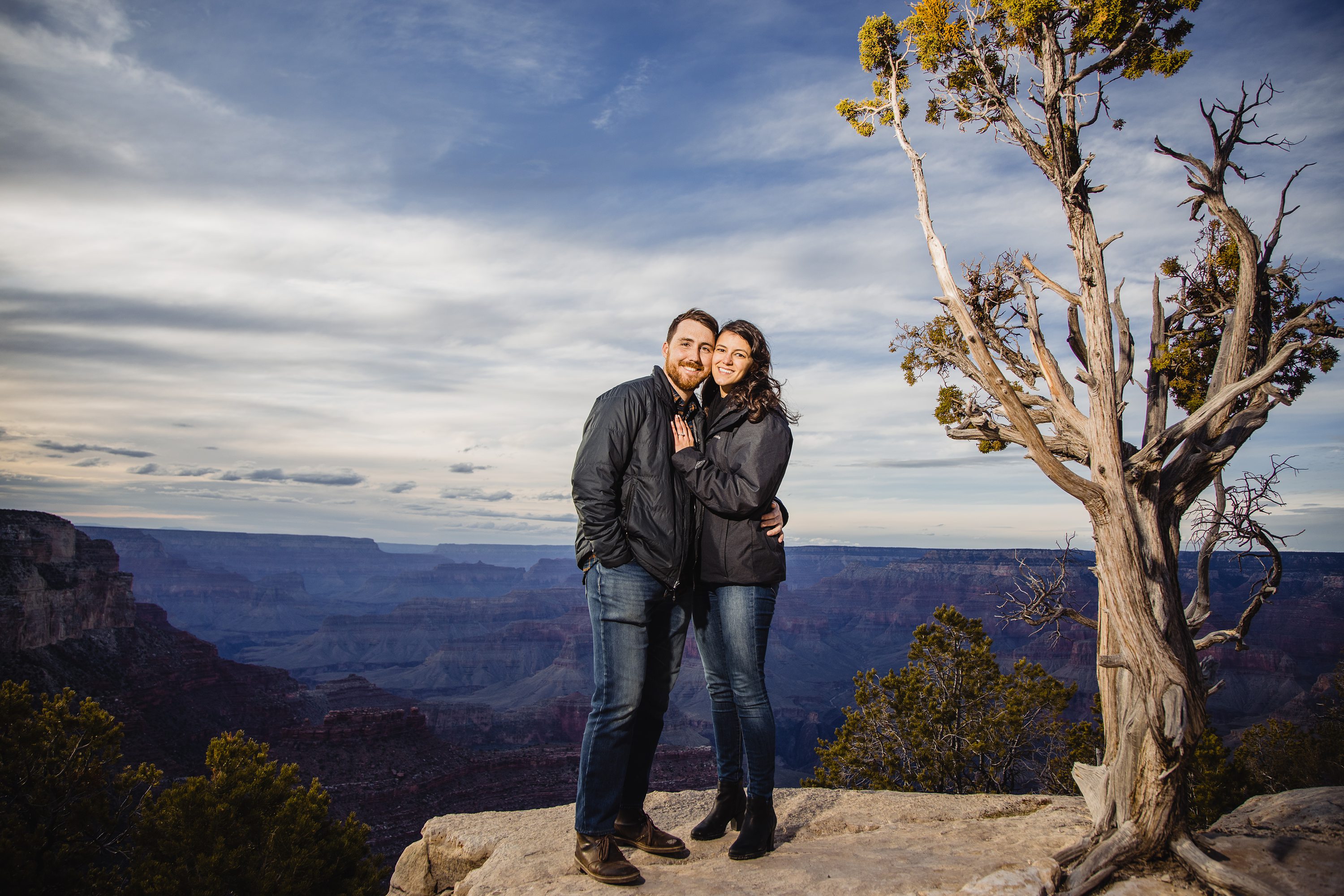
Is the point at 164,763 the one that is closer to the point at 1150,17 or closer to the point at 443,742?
the point at 443,742

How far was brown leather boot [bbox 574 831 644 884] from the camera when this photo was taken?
366cm

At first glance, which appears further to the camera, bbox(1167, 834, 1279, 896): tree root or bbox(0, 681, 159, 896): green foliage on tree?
bbox(0, 681, 159, 896): green foliage on tree

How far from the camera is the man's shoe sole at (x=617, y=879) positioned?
3.64 m

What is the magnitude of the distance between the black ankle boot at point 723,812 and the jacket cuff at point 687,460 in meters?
1.95

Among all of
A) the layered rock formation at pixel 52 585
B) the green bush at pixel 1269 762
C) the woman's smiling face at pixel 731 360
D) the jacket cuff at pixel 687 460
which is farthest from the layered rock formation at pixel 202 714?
the woman's smiling face at pixel 731 360

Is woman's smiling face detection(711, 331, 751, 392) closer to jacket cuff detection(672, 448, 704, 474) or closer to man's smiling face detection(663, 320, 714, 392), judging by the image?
man's smiling face detection(663, 320, 714, 392)

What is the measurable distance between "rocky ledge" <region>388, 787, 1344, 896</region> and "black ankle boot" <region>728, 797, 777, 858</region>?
6 cm

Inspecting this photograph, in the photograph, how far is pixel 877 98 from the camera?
611 centimetres

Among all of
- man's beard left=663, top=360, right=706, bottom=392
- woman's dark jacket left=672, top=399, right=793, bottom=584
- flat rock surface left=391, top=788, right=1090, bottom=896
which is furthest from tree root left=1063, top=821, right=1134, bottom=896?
man's beard left=663, top=360, right=706, bottom=392

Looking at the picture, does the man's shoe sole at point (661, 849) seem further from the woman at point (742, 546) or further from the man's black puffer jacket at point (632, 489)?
the man's black puffer jacket at point (632, 489)

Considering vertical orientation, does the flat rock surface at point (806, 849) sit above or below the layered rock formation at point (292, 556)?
above

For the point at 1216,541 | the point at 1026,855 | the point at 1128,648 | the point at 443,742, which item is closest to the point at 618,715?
the point at 1026,855

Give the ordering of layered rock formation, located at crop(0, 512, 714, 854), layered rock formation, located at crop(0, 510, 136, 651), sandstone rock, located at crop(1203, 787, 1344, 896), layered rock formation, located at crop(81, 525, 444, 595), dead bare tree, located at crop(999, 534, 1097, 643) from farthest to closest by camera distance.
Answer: layered rock formation, located at crop(81, 525, 444, 595) → layered rock formation, located at crop(0, 510, 136, 651) → layered rock formation, located at crop(0, 512, 714, 854) → dead bare tree, located at crop(999, 534, 1097, 643) → sandstone rock, located at crop(1203, 787, 1344, 896)

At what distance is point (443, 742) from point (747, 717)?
168ft
